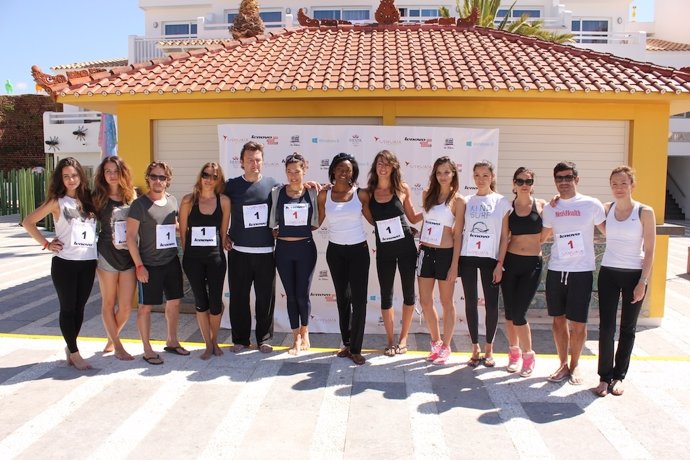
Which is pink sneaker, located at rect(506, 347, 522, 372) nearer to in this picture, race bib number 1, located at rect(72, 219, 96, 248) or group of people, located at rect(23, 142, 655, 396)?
group of people, located at rect(23, 142, 655, 396)

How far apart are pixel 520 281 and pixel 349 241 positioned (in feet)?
4.83

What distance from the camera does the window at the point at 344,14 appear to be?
24172 millimetres

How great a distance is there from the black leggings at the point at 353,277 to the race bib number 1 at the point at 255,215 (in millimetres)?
648

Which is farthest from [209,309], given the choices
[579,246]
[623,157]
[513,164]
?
[623,157]

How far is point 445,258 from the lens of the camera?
4676 millimetres

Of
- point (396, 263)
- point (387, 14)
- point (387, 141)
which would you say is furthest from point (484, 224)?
point (387, 14)

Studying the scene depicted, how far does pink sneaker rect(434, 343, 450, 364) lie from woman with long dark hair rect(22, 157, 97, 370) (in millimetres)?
3099

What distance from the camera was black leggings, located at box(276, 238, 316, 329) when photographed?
188 inches

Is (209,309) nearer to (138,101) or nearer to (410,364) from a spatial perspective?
(410,364)

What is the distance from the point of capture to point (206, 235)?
4.62 meters

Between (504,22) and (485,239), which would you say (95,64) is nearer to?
(504,22)

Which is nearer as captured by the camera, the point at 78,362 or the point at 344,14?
the point at 78,362

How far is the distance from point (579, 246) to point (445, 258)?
1.08 m

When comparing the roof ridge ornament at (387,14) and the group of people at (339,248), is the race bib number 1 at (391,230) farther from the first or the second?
the roof ridge ornament at (387,14)
